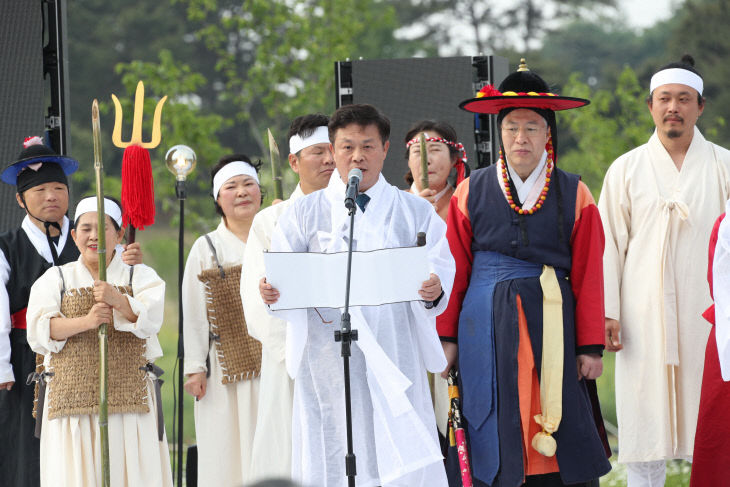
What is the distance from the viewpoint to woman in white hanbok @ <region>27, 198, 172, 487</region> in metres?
4.72

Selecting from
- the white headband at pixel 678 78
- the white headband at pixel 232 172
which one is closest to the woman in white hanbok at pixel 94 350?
the white headband at pixel 232 172

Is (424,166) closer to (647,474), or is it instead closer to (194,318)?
(194,318)

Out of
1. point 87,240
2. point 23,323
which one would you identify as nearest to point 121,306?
point 87,240

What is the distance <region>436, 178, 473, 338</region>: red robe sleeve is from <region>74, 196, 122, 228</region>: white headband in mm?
1541

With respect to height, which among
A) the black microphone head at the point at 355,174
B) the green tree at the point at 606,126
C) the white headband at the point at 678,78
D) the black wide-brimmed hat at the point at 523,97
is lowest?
the black microphone head at the point at 355,174

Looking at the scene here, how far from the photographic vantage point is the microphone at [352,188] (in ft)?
11.6

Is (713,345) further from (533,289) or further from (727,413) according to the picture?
(533,289)

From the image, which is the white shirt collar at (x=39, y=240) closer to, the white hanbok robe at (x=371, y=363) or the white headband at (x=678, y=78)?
the white hanbok robe at (x=371, y=363)

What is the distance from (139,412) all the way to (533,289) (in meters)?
1.83

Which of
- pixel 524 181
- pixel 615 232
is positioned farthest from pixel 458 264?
pixel 615 232

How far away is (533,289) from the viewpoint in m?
4.32

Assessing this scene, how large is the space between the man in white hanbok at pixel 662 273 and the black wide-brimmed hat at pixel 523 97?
1031 mm

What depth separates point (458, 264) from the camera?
14.6 feet

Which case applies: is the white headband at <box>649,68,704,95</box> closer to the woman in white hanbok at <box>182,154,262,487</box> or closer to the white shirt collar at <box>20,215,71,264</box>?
the woman in white hanbok at <box>182,154,262,487</box>
